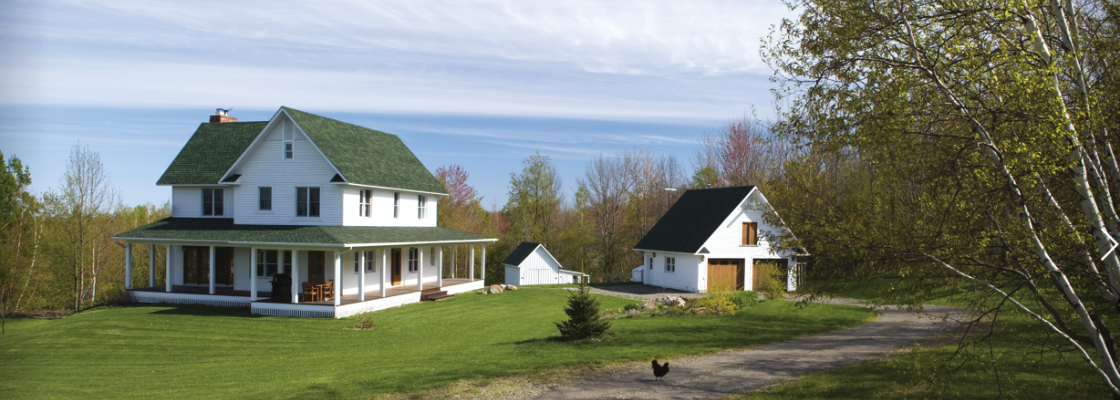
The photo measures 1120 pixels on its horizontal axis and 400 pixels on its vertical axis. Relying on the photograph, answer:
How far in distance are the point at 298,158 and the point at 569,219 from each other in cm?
4250

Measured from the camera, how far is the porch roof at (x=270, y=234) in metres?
24.7

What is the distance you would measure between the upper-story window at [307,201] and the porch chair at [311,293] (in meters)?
3.52

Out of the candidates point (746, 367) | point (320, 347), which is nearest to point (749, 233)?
point (746, 367)

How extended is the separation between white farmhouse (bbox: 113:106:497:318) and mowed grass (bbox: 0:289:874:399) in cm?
188

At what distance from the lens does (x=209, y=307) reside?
25938 mm

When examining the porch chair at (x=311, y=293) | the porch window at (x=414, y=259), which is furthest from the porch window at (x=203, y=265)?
the porch window at (x=414, y=259)

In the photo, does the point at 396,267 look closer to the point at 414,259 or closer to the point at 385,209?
the point at 414,259

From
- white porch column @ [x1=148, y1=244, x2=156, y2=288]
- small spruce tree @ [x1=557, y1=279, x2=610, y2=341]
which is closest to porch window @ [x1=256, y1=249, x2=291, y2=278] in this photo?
white porch column @ [x1=148, y1=244, x2=156, y2=288]

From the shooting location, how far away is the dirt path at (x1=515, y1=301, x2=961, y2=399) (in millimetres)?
11062

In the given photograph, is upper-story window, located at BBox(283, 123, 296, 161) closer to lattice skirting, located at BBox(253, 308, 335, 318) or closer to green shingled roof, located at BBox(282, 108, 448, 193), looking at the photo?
green shingled roof, located at BBox(282, 108, 448, 193)

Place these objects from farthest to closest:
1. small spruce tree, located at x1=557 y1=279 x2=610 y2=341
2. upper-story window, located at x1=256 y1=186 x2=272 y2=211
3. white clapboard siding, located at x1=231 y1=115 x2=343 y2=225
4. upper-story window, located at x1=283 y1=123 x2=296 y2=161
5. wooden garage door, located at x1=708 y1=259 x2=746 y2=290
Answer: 1. wooden garage door, located at x1=708 y1=259 x2=746 y2=290
2. upper-story window, located at x1=256 y1=186 x2=272 y2=211
3. upper-story window, located at x1=283 y1=123 x2=296 y2=161
4. white clapboard siding, located at x1=231 y1=115 x2=343 y2=225
5. small spruce tree, located at x1=557 y1=279 x2=610 y2=341

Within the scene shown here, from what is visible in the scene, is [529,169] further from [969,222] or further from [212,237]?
[969,222]

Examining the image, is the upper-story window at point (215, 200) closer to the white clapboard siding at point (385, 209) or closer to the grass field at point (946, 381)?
the white clapboard siding at point (385, 209)

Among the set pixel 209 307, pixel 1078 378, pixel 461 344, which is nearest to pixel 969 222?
pixel 1078 378
